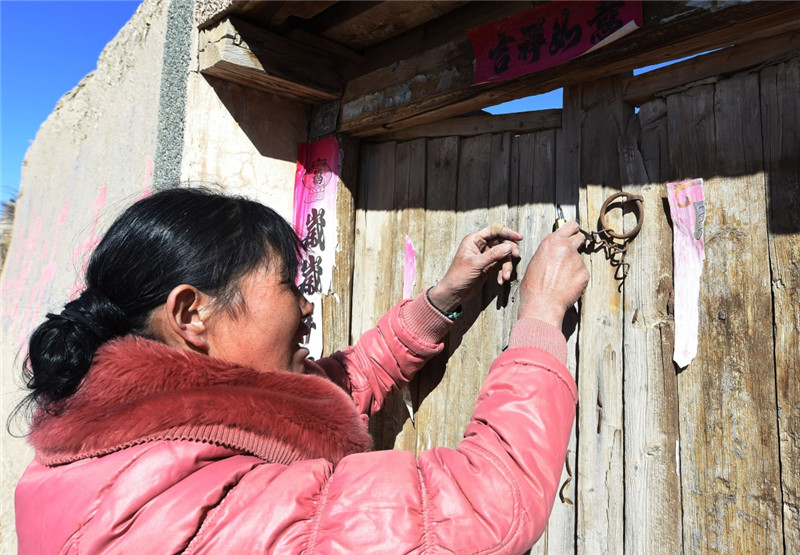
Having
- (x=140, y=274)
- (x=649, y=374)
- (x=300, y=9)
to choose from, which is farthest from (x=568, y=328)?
(x=300, y=9)

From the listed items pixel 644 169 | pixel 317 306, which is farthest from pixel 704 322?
pixel 317 306

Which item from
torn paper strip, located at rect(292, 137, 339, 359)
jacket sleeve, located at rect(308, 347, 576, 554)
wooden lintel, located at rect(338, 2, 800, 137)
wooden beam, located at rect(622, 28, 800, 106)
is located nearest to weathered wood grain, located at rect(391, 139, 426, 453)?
wooden lintel, located at rect(338, 2, 800, 137)

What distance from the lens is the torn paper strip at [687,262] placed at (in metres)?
1.34

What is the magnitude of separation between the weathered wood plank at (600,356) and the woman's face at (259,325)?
826 millimetres

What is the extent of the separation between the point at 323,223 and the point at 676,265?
134 cm

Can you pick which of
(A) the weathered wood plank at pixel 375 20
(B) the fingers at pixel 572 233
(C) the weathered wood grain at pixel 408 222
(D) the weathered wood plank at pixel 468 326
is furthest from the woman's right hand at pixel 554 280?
(A) the weathered wood plank at pixel 375 20

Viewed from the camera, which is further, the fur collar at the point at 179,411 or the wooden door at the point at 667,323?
the wooden door at the point at 667,323

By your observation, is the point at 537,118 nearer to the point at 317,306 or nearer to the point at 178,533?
the point at 317,306

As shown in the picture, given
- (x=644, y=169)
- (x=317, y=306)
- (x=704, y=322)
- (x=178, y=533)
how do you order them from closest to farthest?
(x=178, y=533) → (x=704, y=322) → (x=644, y=169) → (x=317, y=306)

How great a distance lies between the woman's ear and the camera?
114 cm

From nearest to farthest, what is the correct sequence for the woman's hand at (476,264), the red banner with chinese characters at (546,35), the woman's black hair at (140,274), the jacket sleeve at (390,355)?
the woman's black hair at (140,274) < the red banner with chinese characters at (546,35) < the woman's hand at (476,264) < the jacket sleeve at (390,355)

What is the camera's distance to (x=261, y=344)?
1248 millimetres

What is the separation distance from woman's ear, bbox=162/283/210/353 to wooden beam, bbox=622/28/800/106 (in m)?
1.23

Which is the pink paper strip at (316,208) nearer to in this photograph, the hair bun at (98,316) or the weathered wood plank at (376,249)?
the weathered wood plank at (376,249)
